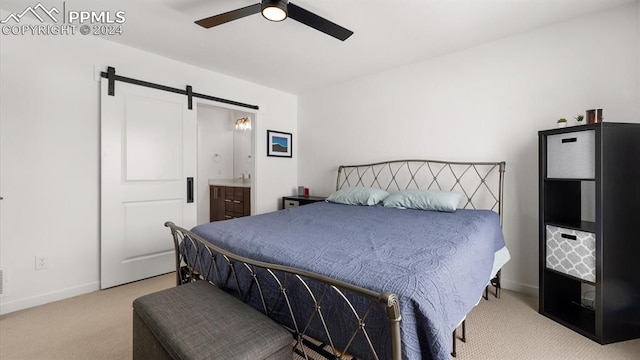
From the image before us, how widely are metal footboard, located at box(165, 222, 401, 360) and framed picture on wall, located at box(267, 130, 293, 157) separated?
9.33 ft

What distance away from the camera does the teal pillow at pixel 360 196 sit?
3201 millimetres

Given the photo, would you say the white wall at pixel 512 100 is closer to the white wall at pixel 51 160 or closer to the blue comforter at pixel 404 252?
the blue comforter at pixel 404 252

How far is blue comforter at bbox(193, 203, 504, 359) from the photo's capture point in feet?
3.22

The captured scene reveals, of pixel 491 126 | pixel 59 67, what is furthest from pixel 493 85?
pixel 59 67

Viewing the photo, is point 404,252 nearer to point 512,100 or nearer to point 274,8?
point 274,8

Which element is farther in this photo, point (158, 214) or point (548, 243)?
point (158, 214)

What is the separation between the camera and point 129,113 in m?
2.96

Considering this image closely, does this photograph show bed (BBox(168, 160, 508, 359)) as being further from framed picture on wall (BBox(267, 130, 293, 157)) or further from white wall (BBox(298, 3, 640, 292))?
framed picture on wall (BBox(267, 130, 293, 157))

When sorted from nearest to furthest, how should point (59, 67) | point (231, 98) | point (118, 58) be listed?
point (59, 67), point (118, 58), point (231, 98)

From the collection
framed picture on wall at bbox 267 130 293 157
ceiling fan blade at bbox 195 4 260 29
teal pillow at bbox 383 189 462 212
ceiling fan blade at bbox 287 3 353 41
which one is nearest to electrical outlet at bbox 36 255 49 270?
ceiling fan blade at bbox 195 4 260 29

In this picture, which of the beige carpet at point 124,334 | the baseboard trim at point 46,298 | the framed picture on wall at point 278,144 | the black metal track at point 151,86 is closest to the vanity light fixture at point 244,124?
the framed picture on wall at point 278,144

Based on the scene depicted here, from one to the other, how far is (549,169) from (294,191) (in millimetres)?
3489

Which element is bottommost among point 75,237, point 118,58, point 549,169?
point 75,237

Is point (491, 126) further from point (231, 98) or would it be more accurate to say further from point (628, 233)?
point (231, 98)
